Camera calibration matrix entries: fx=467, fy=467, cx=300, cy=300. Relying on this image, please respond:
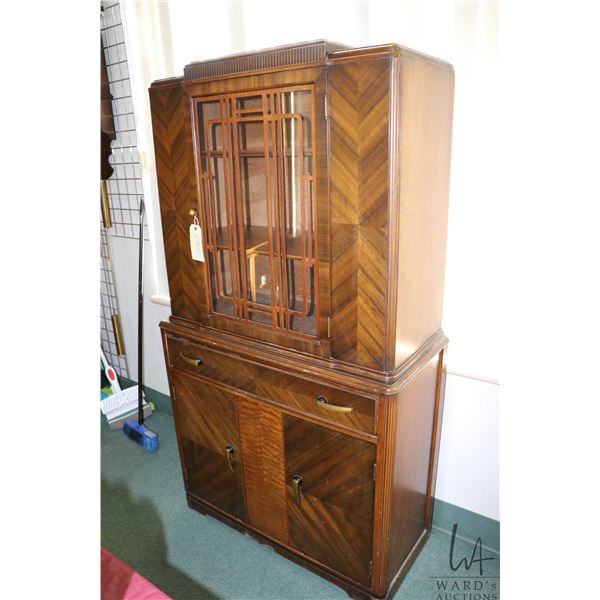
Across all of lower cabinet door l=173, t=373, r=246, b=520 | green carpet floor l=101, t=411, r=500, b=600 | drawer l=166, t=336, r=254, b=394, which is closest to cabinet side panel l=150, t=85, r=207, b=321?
drawer l=166, t=336, r=254, b=394

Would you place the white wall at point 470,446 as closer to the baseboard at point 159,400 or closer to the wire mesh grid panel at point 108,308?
the baseboard at point 159,400

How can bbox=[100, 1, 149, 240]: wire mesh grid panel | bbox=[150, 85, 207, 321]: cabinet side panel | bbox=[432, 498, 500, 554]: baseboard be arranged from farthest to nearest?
bbox=[100, 1, 149, 240]: wire mesh grid panel < bbox=[432, 498, 500, 554]: baseboard < bbox=[150, 85, 207, 321]: cabinet side panel

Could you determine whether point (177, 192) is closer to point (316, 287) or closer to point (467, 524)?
point (316, 287)

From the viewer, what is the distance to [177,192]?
1532 mm

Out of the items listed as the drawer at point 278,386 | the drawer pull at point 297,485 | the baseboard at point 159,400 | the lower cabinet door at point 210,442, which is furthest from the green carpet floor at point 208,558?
the drawer at point 278,386

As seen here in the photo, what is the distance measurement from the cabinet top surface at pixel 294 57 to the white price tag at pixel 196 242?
44cm

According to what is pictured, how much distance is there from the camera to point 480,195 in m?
1.42

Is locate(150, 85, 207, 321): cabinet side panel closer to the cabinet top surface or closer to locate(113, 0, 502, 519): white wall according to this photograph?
the cabinet top surface

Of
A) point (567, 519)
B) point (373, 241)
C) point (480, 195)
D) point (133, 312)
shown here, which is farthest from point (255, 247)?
point (133, 312)

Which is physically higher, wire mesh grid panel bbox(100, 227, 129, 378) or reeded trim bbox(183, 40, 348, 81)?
reeded trim bbox(183, 40, 348, 81)

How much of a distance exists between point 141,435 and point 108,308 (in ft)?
2.72

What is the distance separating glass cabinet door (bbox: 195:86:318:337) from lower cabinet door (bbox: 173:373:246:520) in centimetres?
36

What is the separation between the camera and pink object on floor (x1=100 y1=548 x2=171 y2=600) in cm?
86
